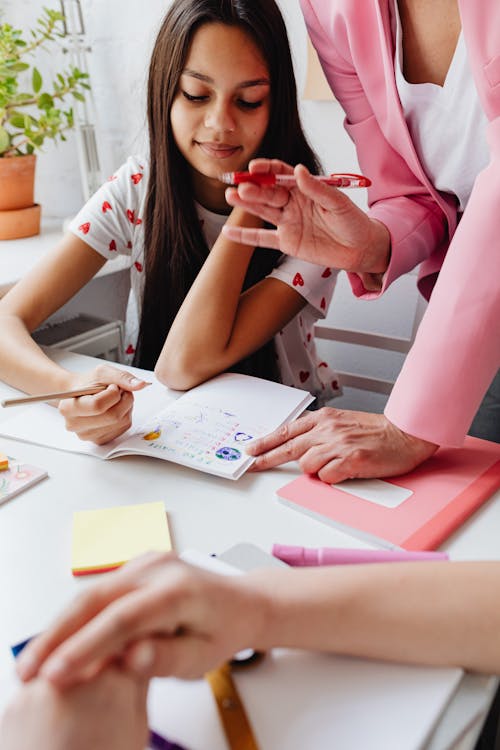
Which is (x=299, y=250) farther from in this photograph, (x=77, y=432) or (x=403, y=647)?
(x=403, y=647)

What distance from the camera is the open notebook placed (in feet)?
2.42

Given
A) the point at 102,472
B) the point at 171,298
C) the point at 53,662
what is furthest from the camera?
the point at 171,298

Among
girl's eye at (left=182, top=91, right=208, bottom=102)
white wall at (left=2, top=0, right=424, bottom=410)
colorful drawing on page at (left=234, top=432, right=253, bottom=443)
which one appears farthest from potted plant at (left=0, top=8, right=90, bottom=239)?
colorful drawing on page at (left=234, top=432, right=253, bottom=443)

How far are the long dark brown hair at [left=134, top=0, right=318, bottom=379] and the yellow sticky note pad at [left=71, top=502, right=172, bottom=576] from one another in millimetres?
586

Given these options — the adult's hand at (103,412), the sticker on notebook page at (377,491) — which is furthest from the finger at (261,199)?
the sticker on notebook page at (377,491)

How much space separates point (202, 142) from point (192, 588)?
35.2 inches

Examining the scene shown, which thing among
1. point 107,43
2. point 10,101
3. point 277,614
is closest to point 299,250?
point 277,614

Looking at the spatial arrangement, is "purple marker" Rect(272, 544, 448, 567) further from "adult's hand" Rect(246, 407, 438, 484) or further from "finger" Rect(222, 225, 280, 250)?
"finger" Rect(222, 225, 280, 250)

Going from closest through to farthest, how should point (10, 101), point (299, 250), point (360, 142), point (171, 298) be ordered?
point (299, 250)
point (360, 142)
point (171, 298)
point (10, 101)

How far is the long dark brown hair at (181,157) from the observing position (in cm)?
102

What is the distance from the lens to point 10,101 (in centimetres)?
163

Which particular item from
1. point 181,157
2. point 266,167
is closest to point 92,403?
point 266,167

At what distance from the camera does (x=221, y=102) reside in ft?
3.38

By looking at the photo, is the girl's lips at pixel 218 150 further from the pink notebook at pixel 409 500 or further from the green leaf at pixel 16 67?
the green leaf at pixel 16 67
